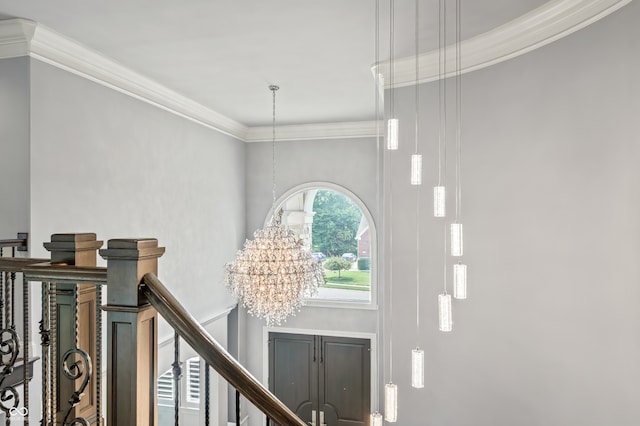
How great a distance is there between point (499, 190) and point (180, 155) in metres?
3.50

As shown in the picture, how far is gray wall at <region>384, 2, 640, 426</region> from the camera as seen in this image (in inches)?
101

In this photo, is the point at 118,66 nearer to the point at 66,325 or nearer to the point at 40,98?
the point at 40,98

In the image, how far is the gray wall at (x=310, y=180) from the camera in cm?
639

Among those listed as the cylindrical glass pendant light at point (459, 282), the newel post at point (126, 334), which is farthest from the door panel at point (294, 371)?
the newel post at point (126, 334)

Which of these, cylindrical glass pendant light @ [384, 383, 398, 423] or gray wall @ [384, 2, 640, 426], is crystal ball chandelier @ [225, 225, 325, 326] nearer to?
gray wall @ [384, 2, 640, 426]

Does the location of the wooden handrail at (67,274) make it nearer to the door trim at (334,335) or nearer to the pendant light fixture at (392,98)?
the pendant light fixture at (392,98)

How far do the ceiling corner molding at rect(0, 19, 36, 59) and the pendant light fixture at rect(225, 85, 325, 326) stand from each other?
243 centimetres

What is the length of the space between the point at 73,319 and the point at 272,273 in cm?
284

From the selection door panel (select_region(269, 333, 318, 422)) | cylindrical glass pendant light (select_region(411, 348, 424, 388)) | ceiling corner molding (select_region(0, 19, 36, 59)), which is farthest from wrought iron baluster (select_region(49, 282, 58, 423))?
door panel (select_region(269, 333, 318, 422))

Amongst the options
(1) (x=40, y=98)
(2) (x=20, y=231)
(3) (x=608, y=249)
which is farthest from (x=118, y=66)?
(3) (x=608, y=249)

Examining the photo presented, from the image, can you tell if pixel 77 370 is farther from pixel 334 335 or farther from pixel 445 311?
pixel 334 335

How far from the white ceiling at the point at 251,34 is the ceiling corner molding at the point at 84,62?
0.09 meters

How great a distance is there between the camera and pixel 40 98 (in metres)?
3.20

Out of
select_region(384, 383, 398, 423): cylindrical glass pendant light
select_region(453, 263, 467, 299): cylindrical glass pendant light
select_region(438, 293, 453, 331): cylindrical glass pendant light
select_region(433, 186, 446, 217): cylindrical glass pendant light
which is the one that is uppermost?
select_region(433, 186, 446, 217): cylindrical glass pendant light
